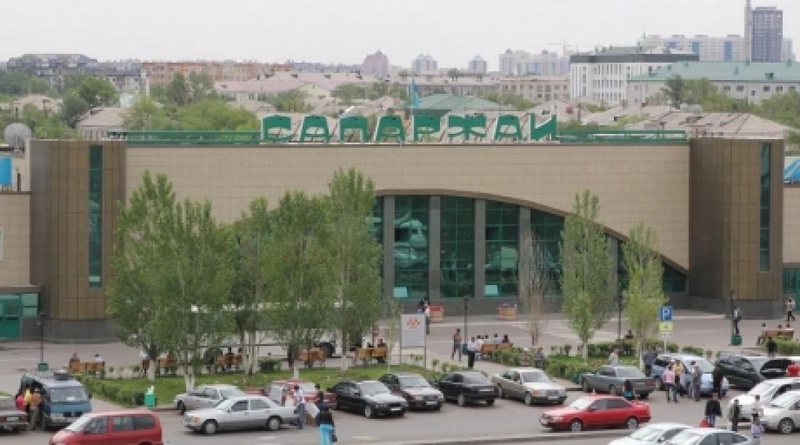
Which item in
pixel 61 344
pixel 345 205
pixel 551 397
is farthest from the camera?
pixel 61 344

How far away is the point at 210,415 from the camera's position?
50.8 m

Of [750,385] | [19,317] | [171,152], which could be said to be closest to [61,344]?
[19,317]

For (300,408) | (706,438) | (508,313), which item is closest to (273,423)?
(300,408)

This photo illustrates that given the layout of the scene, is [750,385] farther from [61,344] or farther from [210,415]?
[61,344]

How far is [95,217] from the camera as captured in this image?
239ft

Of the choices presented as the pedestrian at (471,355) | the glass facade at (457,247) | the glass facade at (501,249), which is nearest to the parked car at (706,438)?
the pedestrian at (471,355)

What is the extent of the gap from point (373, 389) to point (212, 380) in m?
7.59

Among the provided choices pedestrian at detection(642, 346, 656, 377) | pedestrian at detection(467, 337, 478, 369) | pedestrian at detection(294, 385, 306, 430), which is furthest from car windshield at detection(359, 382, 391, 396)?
pedestrian at detection(642, 346, 656, 377)

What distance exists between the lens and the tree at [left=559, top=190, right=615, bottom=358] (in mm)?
66625

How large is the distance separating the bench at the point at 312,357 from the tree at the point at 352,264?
3.60ft

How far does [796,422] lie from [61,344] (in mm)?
31720

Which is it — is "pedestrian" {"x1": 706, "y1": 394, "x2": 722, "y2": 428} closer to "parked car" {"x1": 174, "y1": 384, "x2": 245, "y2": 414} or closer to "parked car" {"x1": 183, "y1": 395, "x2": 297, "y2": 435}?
"parked car" {"x1": 183, "y1": 395, "x2": 297, "y2": 435}

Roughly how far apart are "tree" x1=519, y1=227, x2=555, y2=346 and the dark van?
21914mm

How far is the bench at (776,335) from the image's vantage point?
71938 mm
